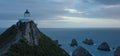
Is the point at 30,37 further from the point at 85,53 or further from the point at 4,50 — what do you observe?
the point at 85,53

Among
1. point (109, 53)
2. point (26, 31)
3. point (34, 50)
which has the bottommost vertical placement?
point (109, 53)

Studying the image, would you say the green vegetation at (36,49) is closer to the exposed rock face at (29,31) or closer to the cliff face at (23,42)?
the cliff face at (23,42)

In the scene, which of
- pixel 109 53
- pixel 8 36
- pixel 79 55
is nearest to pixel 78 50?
pixel 79 55

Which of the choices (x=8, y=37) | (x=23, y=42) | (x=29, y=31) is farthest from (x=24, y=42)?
(x=8, y=37)

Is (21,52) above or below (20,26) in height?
below

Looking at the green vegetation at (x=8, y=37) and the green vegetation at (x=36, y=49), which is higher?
the green vegetation at (x=8, y=37)

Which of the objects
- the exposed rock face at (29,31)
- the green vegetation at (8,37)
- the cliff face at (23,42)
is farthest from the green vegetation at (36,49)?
the green vegetation at (8,37)

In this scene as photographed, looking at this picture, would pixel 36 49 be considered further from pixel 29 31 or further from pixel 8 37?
pixel 8 37

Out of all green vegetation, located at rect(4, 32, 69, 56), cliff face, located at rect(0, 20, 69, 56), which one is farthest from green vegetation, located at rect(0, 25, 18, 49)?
green vegetation, located at rect(4, 32, 69, 56)
